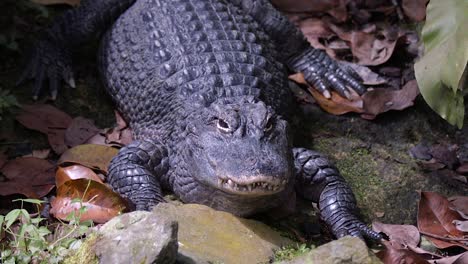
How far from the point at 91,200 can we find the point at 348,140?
6.06 feet

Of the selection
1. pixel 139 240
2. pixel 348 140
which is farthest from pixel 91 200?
pixel 348 140

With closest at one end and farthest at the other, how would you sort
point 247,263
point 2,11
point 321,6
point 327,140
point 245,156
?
point 247,263 < point 245,156 < point 327,140 < point 2,11 < point 321,6

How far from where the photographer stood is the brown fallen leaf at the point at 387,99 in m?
4.95

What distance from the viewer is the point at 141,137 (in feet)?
14.9

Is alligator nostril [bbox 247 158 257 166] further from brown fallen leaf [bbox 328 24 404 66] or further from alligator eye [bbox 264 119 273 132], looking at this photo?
brown fallen leaf [bbox 328 24 404 66]

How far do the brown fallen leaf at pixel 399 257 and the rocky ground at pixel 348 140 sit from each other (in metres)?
0.44

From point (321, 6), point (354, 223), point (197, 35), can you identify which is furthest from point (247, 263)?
point (321, 6)

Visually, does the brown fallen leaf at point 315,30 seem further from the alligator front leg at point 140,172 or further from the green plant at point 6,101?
the green plant at point 6,101

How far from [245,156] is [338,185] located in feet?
2.79

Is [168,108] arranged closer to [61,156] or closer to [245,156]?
[61,156]

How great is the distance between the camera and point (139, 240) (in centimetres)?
283

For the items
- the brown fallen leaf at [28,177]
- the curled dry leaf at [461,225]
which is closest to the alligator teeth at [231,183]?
the brown fallen leaf at [28,177]

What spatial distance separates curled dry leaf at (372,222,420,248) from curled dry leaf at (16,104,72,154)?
6.56ft

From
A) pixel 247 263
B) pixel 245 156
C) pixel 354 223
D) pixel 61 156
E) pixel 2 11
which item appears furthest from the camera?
pixel 2 11
